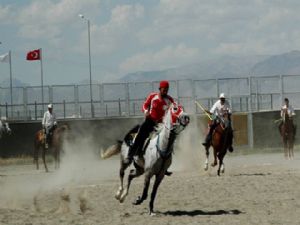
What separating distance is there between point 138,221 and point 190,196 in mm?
4262

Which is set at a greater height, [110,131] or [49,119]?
[49,119]

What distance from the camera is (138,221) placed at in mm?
14531

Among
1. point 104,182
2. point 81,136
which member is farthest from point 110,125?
point 104,182

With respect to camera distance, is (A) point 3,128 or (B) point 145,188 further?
(A) point 3,128

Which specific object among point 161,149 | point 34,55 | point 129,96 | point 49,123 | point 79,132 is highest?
point 34,55

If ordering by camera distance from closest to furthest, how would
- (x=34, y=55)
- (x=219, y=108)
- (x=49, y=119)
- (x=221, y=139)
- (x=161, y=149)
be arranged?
1. (x=161, y=149)
2. (x=219, y=108)
3. (x=221, y=139)
4. (x=49, y=119)
5. (x=34, y=55)

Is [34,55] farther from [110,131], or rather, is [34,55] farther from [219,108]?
[219,108]

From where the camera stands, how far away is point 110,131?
4312 cm

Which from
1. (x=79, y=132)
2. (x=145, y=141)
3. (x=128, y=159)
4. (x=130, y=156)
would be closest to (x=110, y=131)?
(x=79, y=132)

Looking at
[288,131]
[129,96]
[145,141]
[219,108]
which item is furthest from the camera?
[129,96]

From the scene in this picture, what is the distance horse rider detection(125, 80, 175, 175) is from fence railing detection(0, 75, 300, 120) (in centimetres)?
2710

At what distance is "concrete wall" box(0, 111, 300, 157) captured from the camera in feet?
136

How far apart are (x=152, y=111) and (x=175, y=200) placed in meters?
2.86

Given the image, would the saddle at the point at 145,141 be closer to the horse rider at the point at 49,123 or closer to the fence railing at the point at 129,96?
the horse rider at the point at 49,123
